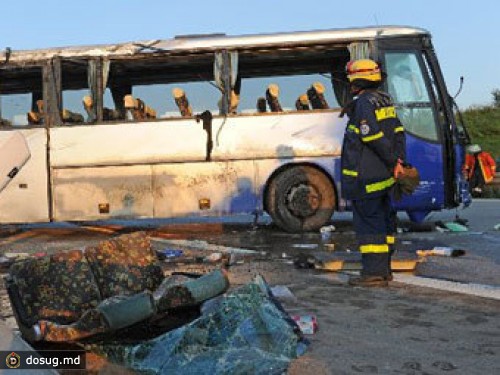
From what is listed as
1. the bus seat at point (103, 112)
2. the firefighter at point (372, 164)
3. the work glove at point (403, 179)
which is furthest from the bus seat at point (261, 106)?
the work glove at point (403, 179)

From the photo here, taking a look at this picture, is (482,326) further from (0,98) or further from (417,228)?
(0,98)

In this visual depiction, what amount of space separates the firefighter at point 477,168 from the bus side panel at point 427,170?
0.49 meters

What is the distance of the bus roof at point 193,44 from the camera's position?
981 centimetres

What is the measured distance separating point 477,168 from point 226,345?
7.18 metres

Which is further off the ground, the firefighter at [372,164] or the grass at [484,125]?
the grass at [484,125]

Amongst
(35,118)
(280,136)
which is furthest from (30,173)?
(280,136)

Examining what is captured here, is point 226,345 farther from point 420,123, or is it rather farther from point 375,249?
point 420,123

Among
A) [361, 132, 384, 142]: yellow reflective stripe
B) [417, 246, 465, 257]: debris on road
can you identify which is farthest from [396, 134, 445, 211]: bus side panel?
[361, 132, 384, 142]: yellow reflective stripe

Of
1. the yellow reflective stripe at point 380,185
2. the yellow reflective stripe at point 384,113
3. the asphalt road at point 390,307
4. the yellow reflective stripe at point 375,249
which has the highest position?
the yellow reflective stripe at point 384,113

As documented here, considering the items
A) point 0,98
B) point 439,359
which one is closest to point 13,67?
point 0,98

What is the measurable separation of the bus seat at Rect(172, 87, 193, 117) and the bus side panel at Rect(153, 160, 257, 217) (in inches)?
32.1

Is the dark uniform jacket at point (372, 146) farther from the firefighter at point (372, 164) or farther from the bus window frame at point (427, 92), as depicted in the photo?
the bus window frame at point (427, 92)

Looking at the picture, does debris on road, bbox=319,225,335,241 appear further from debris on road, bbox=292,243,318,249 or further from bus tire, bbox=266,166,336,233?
debris on road, bbox=292,243,318,249

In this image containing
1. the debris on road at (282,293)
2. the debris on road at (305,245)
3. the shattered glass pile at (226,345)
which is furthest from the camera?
the debris on road at (305,245)
